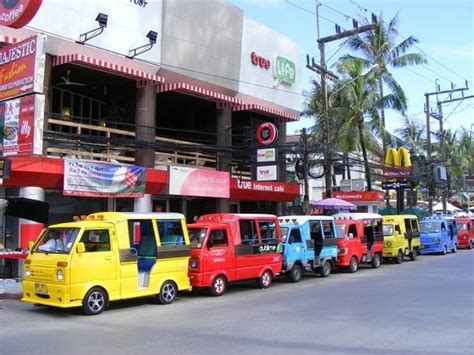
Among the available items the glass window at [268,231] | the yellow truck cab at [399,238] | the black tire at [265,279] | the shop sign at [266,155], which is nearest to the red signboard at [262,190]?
the shop sign at [266,155]

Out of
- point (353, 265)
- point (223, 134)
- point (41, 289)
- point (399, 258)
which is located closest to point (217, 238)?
point (41, 289)

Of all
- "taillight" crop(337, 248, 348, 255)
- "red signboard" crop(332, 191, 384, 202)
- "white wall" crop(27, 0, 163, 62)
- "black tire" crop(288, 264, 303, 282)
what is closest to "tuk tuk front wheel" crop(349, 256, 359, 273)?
"taillight" crop(337, 248, 348, 255)

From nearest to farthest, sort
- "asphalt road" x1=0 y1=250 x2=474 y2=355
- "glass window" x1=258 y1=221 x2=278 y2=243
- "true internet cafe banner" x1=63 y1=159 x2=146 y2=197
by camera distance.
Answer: "asphalt road" x1=0 y1=250 x2=474 y2=355 → "glass window" x1=258 y1=221 x2=278 y2=243 → "true internet cafe banner" x1=63 y1=159 x2=146 y2=197

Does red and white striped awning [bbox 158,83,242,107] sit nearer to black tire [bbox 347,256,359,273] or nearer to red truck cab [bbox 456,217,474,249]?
black tire [bbox 347,256,359,273]

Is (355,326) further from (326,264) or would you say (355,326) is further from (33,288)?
(326,264)

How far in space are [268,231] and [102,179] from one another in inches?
226

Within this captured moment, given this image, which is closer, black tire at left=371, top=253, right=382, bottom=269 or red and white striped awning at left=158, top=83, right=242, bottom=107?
red and white striped awning at left=158, top=83, right=242, bottom=107

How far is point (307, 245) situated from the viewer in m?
18.0

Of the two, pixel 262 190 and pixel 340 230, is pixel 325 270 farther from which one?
pixel 262 190

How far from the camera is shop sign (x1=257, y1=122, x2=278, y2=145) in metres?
23.3

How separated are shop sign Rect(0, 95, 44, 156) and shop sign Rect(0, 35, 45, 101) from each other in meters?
0.25

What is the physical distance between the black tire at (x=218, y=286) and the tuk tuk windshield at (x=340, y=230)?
22.6 feet

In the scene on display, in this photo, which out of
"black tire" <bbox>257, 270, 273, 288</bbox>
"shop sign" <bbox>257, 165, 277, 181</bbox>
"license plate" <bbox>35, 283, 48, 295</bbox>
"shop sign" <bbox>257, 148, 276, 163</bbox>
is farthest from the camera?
"shop sign" <bbox>257, 165, 277, 181</bbox>

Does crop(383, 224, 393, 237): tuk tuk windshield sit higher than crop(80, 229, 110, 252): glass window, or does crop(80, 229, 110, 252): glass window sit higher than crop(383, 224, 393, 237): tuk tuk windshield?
crop(383, 224, 393, 237): tuk tuk windshield
